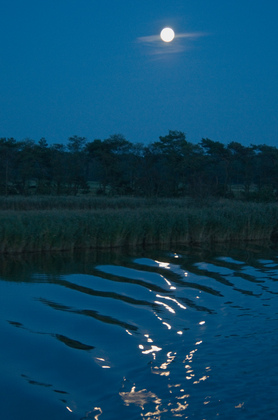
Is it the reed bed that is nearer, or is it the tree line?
the reed bed

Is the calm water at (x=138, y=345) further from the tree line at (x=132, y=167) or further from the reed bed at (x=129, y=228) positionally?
the tree line at (x=132, y=167)

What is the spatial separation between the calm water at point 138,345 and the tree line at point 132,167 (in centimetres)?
2089

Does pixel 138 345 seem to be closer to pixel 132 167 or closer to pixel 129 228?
pixel 129 228

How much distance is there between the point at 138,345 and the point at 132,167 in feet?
104

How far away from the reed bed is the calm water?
2.62 m

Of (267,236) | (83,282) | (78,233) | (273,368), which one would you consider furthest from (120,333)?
(267,236)

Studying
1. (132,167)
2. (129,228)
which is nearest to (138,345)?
(129,228)

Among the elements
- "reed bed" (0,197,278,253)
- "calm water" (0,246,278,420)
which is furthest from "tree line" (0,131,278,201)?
"calm water" (0,246,278,420)

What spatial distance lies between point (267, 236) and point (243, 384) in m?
14.3

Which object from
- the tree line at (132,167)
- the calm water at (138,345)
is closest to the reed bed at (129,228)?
the calm water at (138,345)

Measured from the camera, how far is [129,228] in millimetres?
15602

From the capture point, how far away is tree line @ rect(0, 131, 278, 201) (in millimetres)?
33094

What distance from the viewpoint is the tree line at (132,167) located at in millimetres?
33094

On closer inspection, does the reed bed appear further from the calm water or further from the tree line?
the tree line
